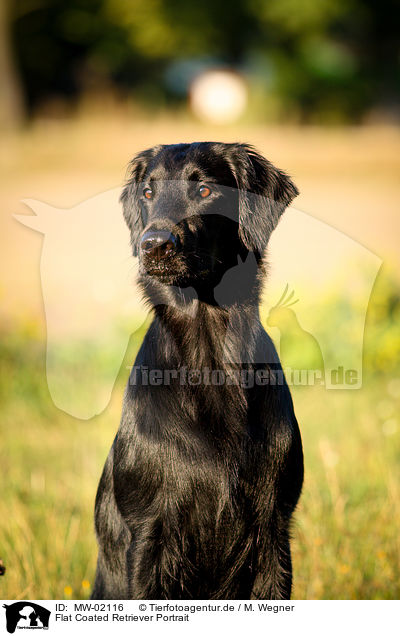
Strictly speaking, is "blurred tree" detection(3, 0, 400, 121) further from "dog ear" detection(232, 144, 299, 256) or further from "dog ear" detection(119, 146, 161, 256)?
"dog ear" detection(232, 144, 299, 256)

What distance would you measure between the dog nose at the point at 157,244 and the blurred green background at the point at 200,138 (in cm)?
79

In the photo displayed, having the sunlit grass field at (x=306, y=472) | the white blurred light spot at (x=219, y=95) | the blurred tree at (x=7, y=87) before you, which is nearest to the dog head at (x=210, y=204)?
the sunlit grass field at (x=306, y=472)

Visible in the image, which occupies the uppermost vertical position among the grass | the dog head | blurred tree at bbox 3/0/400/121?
blurred tree at bbox 3/0/400/121

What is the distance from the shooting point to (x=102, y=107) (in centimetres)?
2267

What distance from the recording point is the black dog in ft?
8.13

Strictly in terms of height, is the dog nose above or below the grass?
above

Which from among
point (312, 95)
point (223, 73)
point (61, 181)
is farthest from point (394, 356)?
point (223, 73)

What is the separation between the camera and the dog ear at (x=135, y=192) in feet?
9.43

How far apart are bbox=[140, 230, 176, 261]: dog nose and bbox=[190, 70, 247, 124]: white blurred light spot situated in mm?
18675

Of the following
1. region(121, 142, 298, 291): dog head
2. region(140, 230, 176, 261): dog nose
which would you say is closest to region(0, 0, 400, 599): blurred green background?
region(121, 142, 298, 291): dog head

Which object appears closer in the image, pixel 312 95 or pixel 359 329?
pixel 359 329

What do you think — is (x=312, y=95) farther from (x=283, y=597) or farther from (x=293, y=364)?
(x=283, y=597)
